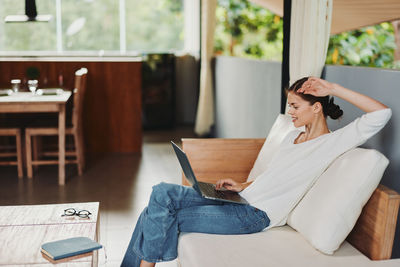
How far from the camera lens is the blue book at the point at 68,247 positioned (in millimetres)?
2096

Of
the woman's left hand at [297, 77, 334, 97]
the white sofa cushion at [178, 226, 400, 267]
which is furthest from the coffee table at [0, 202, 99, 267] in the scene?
the woman's left hand at [297, 77, 334, 97]

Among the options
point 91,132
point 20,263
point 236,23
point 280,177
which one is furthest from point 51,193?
point 236,23

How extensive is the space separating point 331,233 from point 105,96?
450 cm

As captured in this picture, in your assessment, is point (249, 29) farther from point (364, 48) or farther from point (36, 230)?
point (36, 230)

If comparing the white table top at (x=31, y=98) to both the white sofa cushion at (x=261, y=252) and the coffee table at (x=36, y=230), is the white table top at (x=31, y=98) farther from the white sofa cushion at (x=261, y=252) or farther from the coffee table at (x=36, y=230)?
the white sofa cushion at (x=261, y=252)

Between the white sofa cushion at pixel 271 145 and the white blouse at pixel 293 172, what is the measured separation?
16.8 inches

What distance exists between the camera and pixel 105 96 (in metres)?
6.16

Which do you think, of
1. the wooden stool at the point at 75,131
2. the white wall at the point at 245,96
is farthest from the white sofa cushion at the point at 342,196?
the wooden stool at the point at 75,131

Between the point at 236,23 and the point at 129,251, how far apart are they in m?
6.67

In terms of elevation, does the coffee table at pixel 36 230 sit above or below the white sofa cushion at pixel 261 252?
below

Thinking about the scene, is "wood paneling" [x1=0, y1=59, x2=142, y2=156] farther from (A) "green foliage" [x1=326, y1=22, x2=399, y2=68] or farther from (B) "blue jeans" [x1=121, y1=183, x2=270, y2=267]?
(B) "blue jeans" [x1=121, y1=183, x2=270, y2=267]

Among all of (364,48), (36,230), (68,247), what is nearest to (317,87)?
(68,247)

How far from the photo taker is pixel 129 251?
2.49 metres

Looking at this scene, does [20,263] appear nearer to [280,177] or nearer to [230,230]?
[230,230]
